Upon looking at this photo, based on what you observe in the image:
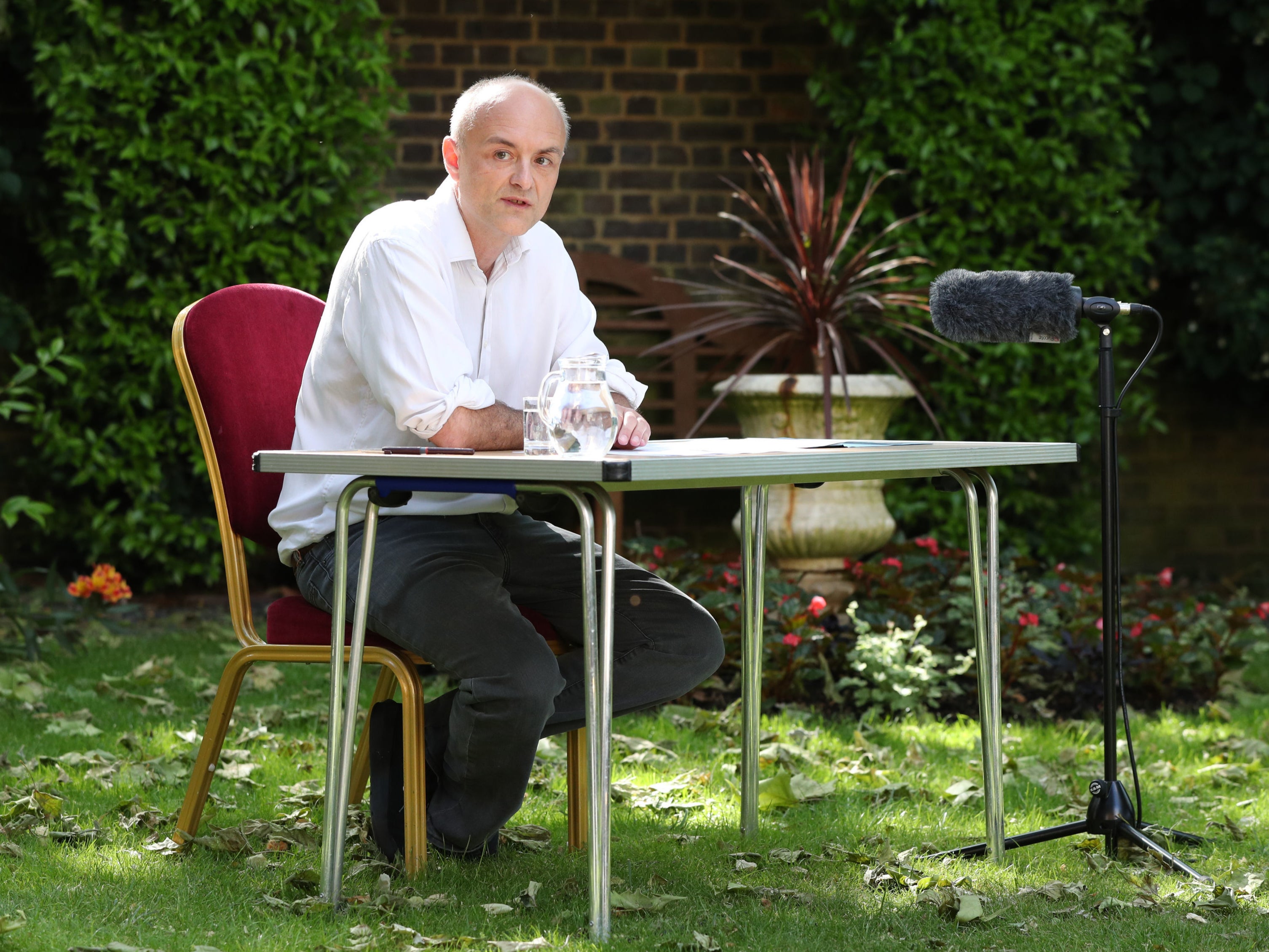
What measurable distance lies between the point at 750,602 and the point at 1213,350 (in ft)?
13.2

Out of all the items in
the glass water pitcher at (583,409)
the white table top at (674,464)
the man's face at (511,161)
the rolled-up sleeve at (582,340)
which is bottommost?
the white table top at (674,464)

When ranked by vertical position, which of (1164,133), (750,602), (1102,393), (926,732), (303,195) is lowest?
(926,732)

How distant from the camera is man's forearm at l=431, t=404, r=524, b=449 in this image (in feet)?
7.35

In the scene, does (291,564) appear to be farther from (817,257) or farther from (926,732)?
(817,257)

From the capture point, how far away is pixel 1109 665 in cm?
253

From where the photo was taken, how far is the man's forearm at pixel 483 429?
2.24 metres

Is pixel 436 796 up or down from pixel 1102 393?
down

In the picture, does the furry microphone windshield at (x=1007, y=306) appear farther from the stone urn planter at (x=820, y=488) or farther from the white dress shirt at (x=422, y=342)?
the stone urn planter at (x=820, y=488)

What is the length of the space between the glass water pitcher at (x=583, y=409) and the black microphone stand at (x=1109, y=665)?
0.96m

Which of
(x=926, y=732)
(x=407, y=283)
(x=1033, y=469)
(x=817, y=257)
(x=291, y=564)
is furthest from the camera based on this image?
(x=1033, y=469)

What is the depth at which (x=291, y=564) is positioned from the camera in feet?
8.07

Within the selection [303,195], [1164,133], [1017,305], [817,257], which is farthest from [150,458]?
[1164,133]

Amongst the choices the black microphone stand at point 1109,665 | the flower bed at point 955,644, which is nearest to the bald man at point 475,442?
the black microphone stand at point 1109,665

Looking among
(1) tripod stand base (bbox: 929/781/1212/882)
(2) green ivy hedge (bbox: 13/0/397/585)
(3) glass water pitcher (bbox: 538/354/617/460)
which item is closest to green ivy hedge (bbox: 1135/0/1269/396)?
(2) green ivy hedge (bbox: 13/0/397/585)
